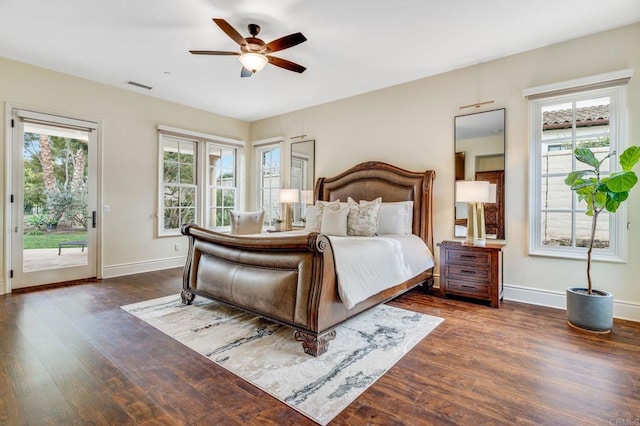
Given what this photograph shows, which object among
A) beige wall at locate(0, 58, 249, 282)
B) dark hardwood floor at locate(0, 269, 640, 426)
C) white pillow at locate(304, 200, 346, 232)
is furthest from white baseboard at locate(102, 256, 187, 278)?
white pillow at locate(304, 200, 346, 232)

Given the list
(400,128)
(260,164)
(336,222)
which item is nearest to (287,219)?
(260,164)

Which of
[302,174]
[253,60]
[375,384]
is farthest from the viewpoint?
[302,174]

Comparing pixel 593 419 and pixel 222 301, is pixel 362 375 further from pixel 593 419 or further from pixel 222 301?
pixel 222 301

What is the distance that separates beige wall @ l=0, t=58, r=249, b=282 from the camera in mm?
4191

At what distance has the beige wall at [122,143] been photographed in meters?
4.19

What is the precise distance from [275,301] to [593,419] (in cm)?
204

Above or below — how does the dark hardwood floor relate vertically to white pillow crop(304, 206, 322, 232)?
below

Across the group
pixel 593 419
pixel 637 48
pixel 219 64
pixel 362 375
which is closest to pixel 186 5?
pixel 219 64

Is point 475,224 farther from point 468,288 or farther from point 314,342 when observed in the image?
point 314,342

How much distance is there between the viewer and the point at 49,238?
434 centimetres

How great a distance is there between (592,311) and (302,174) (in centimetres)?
447

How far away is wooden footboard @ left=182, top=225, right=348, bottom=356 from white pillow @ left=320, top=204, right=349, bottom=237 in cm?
138

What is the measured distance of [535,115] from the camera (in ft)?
11.7

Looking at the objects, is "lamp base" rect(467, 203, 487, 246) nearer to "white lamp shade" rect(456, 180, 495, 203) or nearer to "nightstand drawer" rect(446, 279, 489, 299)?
"white lamp shade" rect(456, 180, 495, 203)
